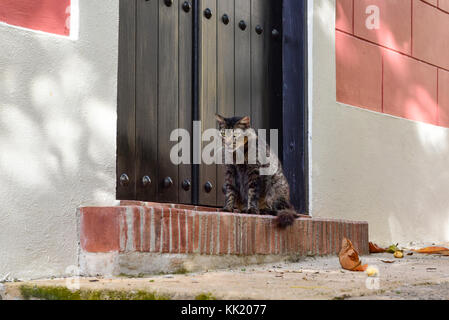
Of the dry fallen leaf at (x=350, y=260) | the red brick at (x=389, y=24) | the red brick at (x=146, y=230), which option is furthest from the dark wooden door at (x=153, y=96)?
the red brick at (x=389, y=24)

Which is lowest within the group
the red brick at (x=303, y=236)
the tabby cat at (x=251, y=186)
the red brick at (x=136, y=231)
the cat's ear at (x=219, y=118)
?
the red brick at (x=303, y=236)

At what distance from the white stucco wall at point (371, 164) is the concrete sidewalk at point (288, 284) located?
1428mm

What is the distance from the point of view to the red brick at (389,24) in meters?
5.46

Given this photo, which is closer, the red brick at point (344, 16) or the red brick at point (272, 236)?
the red brick at point (272, 236)

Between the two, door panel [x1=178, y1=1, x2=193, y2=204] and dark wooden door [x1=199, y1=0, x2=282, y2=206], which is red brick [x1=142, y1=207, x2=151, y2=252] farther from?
dark wooden door [x1=199, y1=0, x2=282, y2=206]

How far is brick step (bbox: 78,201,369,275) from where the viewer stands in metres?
3.09

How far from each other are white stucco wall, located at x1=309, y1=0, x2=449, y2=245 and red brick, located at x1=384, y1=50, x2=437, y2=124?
0.13 m

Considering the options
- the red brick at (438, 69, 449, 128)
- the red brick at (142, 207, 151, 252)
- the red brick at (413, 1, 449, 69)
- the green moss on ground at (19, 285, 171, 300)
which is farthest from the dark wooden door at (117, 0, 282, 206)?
the red brick at (438, 69, 449, 128)

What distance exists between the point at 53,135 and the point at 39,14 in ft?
2.06

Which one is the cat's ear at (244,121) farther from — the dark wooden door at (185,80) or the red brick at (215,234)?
the red brick at (215,234)

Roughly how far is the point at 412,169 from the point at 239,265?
9.16 ft

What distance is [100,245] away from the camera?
3.15 m
